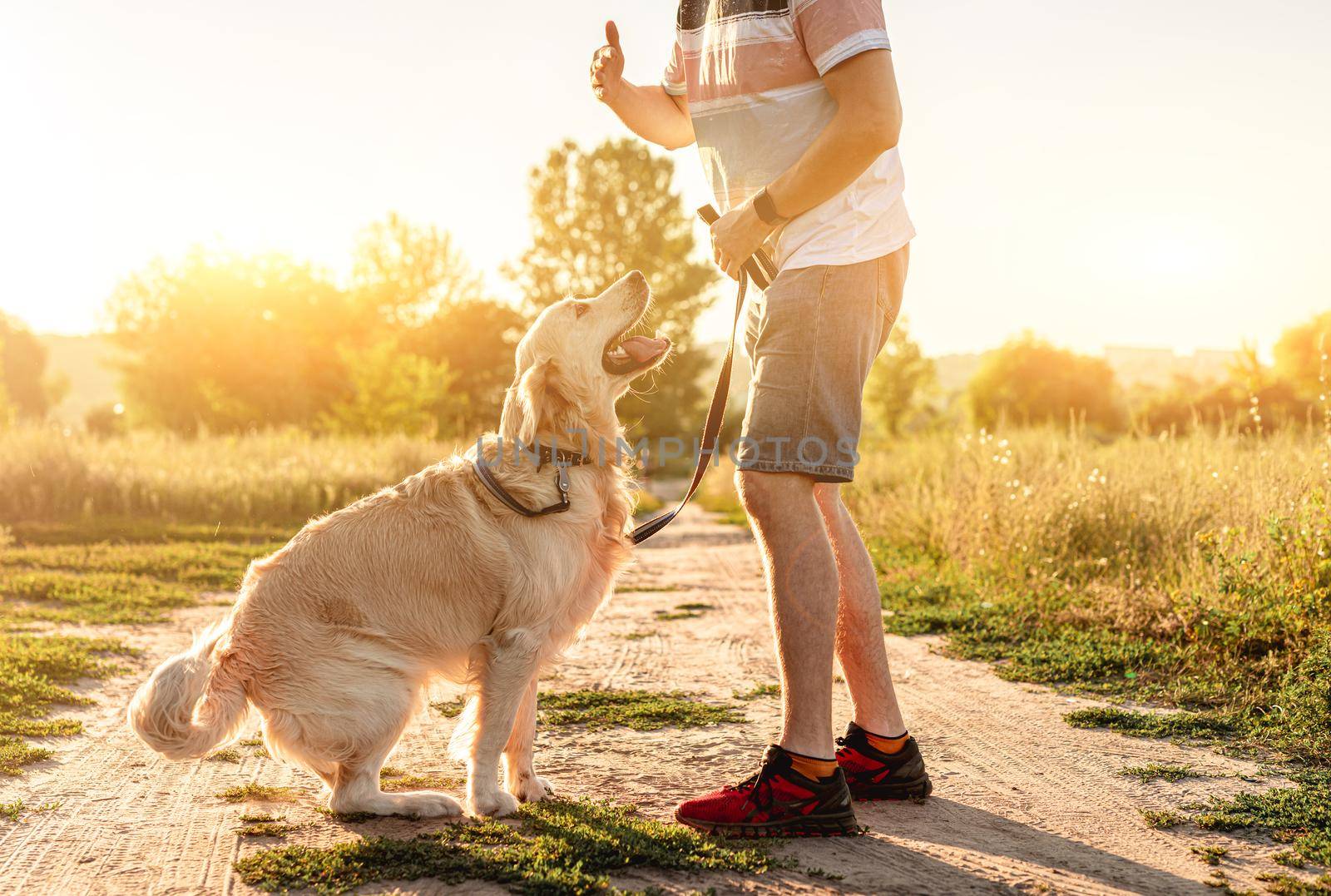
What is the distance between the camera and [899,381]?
38.4 m

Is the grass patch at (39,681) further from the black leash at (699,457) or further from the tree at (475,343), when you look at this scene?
the tree at (475,343)

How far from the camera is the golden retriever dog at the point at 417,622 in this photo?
120 inches

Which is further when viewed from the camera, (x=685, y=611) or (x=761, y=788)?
(x=685, y=611)

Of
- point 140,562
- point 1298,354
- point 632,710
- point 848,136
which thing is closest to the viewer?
point 848,136

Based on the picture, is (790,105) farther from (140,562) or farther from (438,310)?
(438,310)

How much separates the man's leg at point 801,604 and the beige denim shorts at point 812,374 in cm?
9

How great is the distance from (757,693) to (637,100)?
8.79 feet

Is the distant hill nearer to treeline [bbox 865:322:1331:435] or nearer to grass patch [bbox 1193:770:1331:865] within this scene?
treeline [bbox 865:322:1331:435]

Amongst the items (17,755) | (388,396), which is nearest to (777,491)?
(17,755)

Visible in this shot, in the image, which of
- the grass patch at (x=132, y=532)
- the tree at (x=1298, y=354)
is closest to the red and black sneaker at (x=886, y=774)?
the grass patch at (x=132, y=532)

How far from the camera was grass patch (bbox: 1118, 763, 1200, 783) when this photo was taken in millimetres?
3279

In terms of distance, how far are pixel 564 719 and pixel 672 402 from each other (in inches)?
1548

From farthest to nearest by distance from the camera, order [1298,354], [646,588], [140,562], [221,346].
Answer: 1. [221,346]
2. [1298,354]
3. [140,562]
4. [646,588]

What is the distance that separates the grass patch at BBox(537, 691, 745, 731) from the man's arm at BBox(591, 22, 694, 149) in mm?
2365
